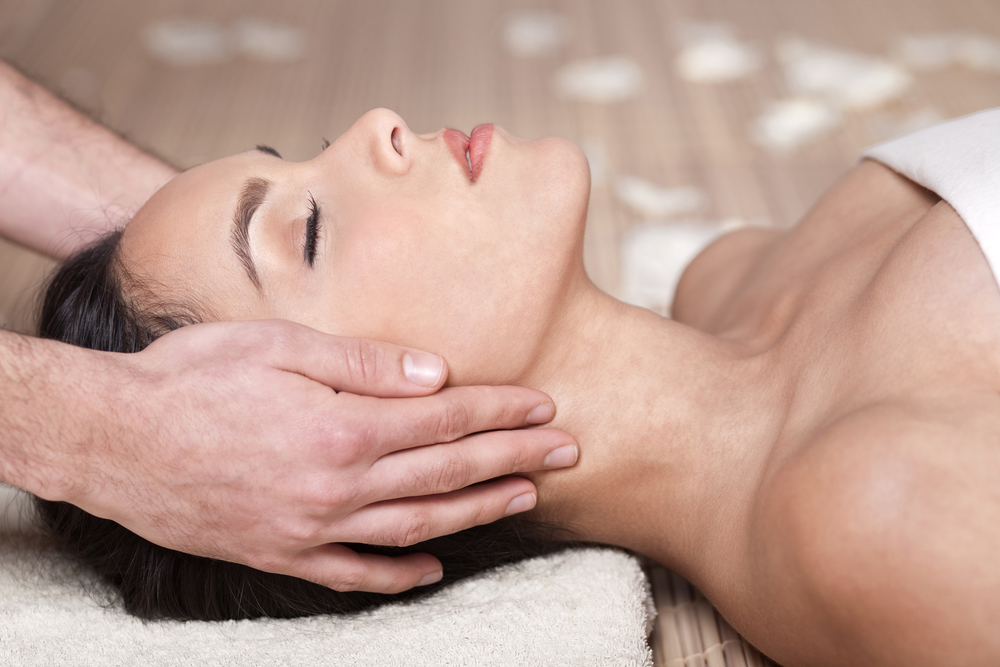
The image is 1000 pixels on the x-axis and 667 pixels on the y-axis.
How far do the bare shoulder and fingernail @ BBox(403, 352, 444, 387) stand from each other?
0.49 metres

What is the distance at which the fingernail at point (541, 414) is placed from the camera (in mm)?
1207

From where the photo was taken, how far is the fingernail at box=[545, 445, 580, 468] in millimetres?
1214

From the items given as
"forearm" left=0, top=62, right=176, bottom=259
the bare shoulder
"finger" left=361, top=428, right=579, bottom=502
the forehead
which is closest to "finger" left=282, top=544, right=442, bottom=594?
"finger" left=361, top=428, right=579, bottom=502

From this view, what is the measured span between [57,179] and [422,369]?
1243 millimetres

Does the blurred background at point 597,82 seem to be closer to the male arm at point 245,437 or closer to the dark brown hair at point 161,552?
the dark brown hair at point 161,552

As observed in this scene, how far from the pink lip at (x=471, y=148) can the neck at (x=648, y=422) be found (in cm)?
26

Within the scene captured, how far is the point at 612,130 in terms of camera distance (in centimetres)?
255

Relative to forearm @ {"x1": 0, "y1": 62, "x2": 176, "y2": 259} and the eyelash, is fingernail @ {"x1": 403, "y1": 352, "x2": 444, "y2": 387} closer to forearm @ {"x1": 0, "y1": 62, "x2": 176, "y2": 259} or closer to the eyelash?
the eyelash

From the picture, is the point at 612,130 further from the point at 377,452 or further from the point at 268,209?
the point at 377,452

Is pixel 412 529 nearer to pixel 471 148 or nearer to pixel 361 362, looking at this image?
pixel 361 362

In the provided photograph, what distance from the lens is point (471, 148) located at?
1243mm

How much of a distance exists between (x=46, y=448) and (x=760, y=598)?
976mm

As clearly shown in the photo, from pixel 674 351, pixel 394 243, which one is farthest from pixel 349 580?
pixel 674 351

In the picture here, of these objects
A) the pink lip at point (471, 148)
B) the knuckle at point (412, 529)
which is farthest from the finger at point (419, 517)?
the pink lip at point (471, 148)
